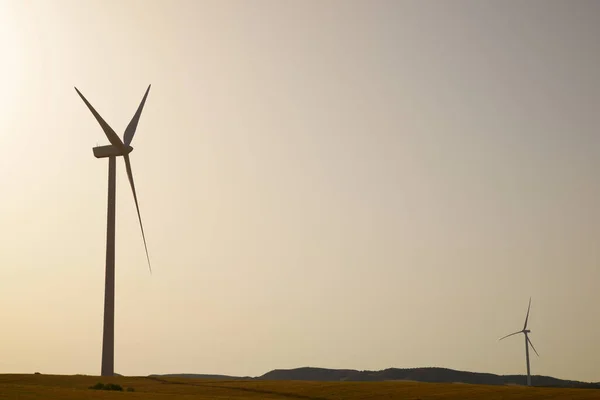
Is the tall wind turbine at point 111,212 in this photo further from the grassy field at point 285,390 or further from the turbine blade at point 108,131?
the grassy field at point 285,390

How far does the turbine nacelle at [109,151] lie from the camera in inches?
4737

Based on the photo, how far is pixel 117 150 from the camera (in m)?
120

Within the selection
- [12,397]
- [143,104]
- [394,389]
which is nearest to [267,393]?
[394,389]

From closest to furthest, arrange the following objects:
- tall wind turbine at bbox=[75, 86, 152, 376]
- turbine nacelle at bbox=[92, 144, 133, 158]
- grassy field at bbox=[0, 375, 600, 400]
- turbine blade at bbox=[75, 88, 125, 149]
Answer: grassy field at bbox=[0, 375, 600, 400] → tall wind turbine at bbox=[75, 86, 152, 376] → turbine blade at bbox=[75, 88, 125, 149] → turbine nacelle at bbox=[92, 144, 133, 158]

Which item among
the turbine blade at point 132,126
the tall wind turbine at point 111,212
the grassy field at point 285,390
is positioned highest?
the turbine blade at point 132,126

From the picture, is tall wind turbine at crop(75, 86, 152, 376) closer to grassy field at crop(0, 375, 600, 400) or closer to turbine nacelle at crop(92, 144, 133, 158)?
turbine nacelle at crop(92, 144, 133, 158)

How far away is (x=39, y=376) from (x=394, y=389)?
139 ft

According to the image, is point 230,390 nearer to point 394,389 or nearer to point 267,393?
point 267,393

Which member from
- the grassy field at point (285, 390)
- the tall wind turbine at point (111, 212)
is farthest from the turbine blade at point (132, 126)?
the grassy field at point (285, 390)

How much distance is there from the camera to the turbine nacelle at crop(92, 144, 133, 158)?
120331 millimetres

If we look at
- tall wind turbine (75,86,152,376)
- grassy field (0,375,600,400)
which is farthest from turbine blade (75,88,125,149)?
grassy field (0,375,600,400)

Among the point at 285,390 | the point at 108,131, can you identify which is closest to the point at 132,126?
the point at 108,131

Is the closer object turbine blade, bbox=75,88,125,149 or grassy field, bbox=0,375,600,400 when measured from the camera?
grassy field, bbox=0,375,600,400

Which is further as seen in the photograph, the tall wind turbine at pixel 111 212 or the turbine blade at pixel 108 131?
the turbine blade at pixel 108 131
